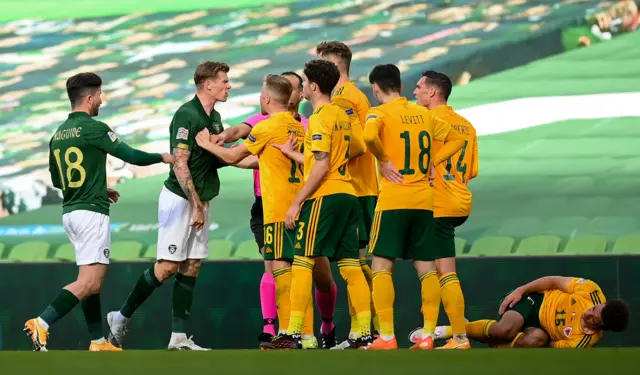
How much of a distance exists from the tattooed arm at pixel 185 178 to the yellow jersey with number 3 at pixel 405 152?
4.04 feet

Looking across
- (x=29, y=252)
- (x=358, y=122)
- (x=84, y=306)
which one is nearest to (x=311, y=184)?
(x=358, y=122)

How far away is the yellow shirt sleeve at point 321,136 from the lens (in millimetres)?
7184

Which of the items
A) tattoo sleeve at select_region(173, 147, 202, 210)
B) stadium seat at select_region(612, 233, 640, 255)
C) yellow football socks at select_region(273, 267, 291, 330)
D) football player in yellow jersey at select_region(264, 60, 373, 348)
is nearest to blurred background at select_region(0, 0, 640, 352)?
stadium seat at select_region(612, 233, 640, 255)

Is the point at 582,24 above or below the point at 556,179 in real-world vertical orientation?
above

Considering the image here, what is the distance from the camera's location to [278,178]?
7.73m

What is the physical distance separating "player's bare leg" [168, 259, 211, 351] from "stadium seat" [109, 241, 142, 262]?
8.78 feet

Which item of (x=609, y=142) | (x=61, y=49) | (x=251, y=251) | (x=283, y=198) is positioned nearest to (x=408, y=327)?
(x=251, y=251)

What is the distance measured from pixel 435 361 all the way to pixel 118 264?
464 centimetres

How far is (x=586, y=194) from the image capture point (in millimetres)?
11102

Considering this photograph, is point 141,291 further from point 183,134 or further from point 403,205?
point 403,205

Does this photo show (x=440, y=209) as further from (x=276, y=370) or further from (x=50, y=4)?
(x=50, y=4)

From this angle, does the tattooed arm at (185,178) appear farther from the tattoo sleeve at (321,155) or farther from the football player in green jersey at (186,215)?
the tattoo sleeve at (321,155)

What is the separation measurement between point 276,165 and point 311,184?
552 millimetres

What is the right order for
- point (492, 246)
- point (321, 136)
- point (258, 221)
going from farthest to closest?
point (492, 246)
point (258, 221)
point (321, 136)
